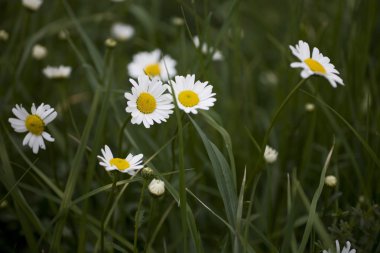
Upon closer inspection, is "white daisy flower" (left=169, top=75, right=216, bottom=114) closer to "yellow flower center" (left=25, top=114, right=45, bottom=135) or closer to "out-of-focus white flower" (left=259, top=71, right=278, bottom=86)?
"yellow flower center" (left=25, top=114, right=45, bottom=135)

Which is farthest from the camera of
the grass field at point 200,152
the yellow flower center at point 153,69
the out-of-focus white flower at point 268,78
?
the out-of-focus white flower at point 268,78

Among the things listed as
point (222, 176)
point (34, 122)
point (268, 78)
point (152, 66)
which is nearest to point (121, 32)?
point (152, 66)

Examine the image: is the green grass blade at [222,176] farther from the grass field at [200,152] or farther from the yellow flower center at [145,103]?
the yellow flower center at [145,103]

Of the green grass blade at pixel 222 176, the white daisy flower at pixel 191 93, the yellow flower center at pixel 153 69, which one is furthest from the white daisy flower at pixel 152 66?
the green grass blade at pixel 222 176

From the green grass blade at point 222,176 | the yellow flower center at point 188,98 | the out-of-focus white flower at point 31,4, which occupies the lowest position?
the green grass blade at point 222,176

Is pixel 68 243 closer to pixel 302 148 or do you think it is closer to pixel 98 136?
pixel 98 136

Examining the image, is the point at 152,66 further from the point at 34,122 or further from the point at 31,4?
the point at 34,122
